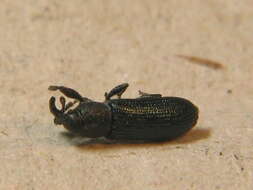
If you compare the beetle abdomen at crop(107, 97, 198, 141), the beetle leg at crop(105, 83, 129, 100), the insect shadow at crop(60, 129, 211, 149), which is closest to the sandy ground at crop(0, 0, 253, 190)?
the insect shadow at crop(60, 129, 211, 149)

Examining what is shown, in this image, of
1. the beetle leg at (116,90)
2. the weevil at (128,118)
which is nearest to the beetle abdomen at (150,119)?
the weevil at (128,118)

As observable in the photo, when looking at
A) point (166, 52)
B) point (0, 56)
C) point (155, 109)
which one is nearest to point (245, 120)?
point (155, 109)

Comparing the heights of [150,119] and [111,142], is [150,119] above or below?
above

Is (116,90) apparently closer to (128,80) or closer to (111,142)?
(111,142)

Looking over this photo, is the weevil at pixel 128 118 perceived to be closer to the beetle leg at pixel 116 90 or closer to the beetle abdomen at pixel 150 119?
the beetle abdomen at pixel 150 119

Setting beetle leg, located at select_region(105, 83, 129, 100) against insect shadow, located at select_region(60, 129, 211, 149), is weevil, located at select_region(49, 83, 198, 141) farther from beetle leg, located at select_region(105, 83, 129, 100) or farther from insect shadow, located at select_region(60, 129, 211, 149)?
beetle leg, located at select_region(105, 83, 129, 100)

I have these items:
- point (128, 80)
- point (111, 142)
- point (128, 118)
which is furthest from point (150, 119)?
point (128, 80)
